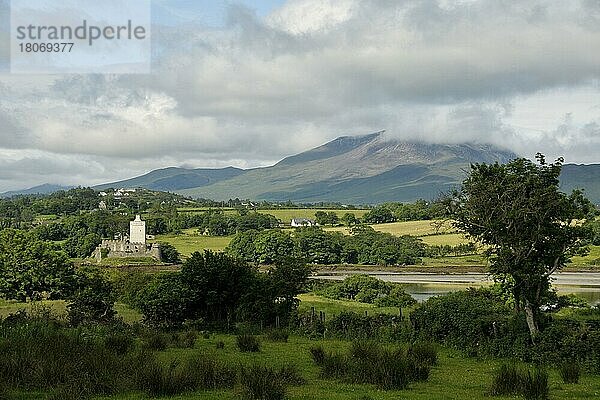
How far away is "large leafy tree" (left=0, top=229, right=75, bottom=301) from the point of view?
39.6 metres

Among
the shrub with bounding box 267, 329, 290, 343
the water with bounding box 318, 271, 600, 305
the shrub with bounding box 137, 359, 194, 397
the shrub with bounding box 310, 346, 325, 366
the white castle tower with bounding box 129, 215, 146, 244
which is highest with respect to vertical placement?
the white castle tower with bounding box 129, 215, 146, 244

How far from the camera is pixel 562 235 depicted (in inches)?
853

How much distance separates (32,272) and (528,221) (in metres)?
30.3

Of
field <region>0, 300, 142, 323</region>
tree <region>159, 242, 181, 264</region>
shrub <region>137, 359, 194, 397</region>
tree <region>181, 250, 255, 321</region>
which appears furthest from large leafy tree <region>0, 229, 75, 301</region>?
tree <region>159, 242, 181, 264</region>

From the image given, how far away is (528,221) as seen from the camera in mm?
21375

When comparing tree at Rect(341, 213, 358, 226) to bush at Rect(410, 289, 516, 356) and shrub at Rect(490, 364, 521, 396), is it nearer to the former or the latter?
bush at Rect(410, 289, 516, 356)

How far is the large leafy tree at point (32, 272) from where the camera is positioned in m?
39.6

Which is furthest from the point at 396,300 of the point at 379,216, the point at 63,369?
the point at 379,216

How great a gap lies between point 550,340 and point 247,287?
1532cm

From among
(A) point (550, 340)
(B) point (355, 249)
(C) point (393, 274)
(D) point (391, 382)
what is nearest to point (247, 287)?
(A) point (550, 340)

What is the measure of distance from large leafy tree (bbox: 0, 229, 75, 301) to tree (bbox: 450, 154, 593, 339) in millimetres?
27146

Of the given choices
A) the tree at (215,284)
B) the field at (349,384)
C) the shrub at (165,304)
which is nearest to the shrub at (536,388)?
the field at (349,384)

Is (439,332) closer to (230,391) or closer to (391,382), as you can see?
(391,382)

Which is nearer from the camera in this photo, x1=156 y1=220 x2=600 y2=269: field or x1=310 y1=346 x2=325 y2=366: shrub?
x1=310 y1=346 x2=325 y2=366: shrub
